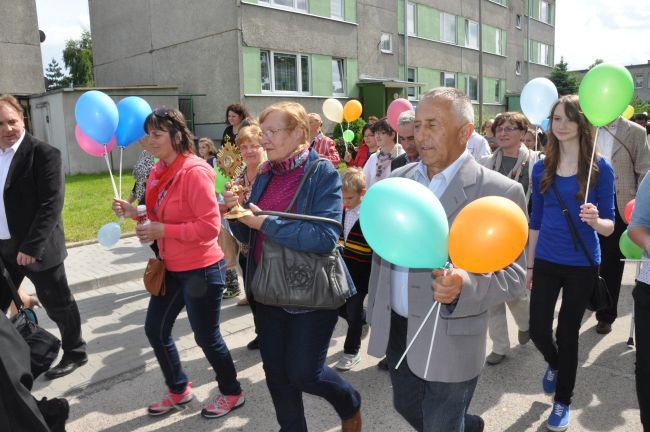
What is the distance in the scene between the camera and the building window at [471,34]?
27953mm

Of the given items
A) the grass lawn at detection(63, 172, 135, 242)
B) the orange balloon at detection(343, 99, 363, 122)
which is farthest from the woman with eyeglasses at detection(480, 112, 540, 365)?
the grass lawn at detection(63, 172, 135, 242)

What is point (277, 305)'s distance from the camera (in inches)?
100

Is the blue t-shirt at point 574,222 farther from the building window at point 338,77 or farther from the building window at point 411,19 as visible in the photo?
the building window at point 411,19

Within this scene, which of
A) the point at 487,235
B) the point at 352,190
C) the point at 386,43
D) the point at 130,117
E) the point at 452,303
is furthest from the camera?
the point at 386,43

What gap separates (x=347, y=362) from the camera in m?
4.08

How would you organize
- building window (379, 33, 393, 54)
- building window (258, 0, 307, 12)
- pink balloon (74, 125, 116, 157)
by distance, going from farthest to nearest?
building window (379, 33, 393, 54), building window (258, 0, 307, 12), pink balloon (74, 125, 116, 157)

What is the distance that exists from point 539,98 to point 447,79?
75.4ft

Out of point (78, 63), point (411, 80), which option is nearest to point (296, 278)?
point (411, 80)

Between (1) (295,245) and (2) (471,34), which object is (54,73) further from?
(1) (295,245)

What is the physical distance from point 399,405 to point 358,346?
1.71 m

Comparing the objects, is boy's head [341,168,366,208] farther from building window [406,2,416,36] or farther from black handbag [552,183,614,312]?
building window [406,2,416,36]

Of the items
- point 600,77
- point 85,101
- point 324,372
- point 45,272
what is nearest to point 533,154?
point 600,77

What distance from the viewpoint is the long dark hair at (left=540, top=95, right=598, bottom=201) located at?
3132 millimetres

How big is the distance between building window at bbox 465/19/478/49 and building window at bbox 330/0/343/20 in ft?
36.7
